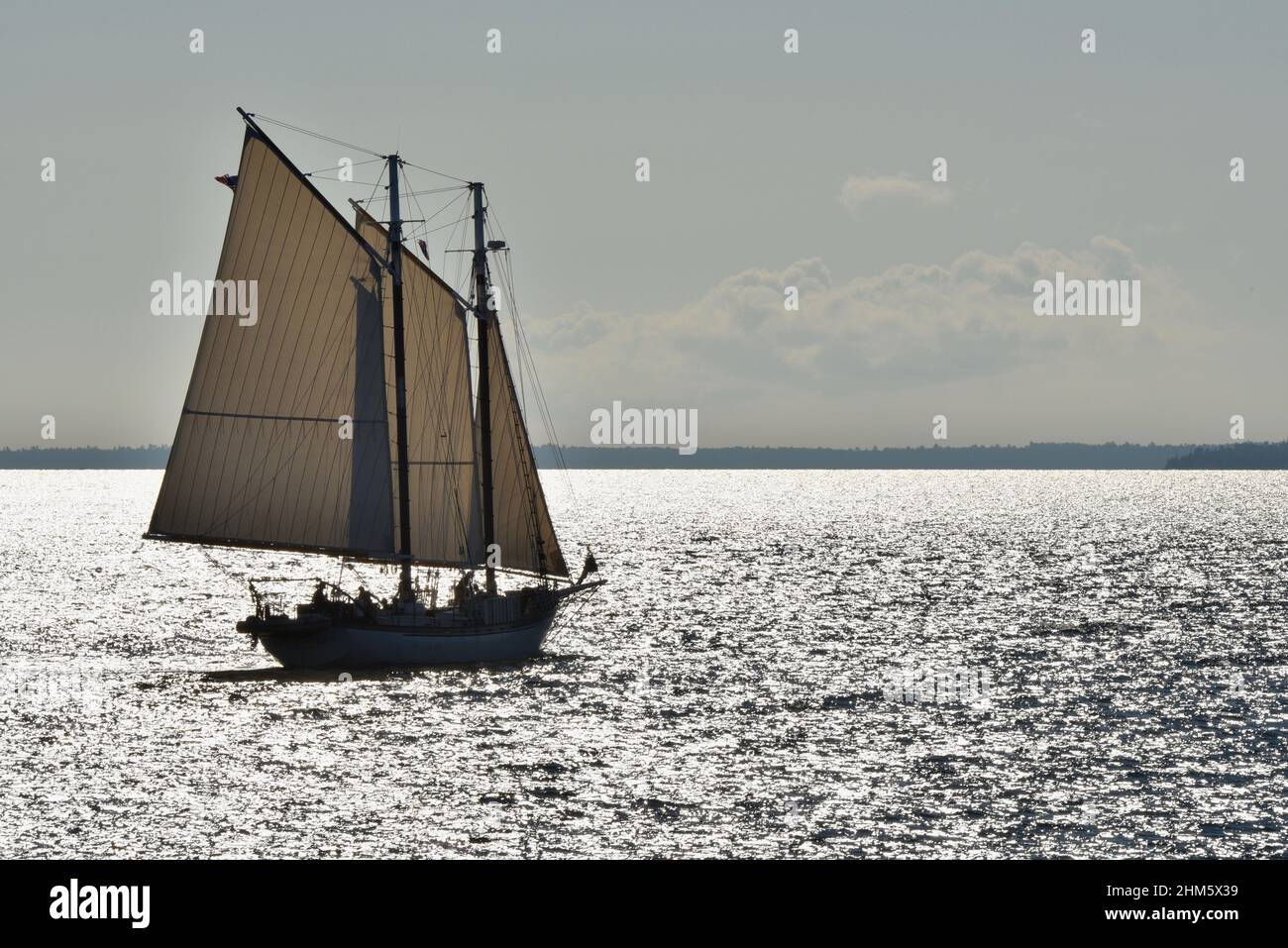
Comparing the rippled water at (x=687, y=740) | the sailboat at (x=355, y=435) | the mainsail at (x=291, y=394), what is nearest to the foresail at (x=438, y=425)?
the sailboat at (x=355, y=435)

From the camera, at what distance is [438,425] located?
6069 cm

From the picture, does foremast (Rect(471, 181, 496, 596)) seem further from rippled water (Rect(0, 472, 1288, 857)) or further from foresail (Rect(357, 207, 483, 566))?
rippled water (Rect(0, 472, 1288, 857))

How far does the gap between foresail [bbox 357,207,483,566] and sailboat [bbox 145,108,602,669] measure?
0.21 feet

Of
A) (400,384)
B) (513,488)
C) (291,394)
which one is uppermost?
(400,384)

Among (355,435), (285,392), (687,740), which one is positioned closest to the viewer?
(687,740)

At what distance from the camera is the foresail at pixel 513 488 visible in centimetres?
6178

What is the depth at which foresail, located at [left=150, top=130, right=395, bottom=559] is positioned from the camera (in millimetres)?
52500

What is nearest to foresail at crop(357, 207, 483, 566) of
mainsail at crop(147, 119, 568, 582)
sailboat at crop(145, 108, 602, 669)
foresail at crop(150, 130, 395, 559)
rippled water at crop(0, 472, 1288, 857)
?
sailboat at crop(145, 108, 602, 669)

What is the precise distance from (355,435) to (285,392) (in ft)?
10.3

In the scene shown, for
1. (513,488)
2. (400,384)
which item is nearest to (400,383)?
(400,384)

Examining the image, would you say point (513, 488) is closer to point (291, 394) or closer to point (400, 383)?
point (400, 383)
